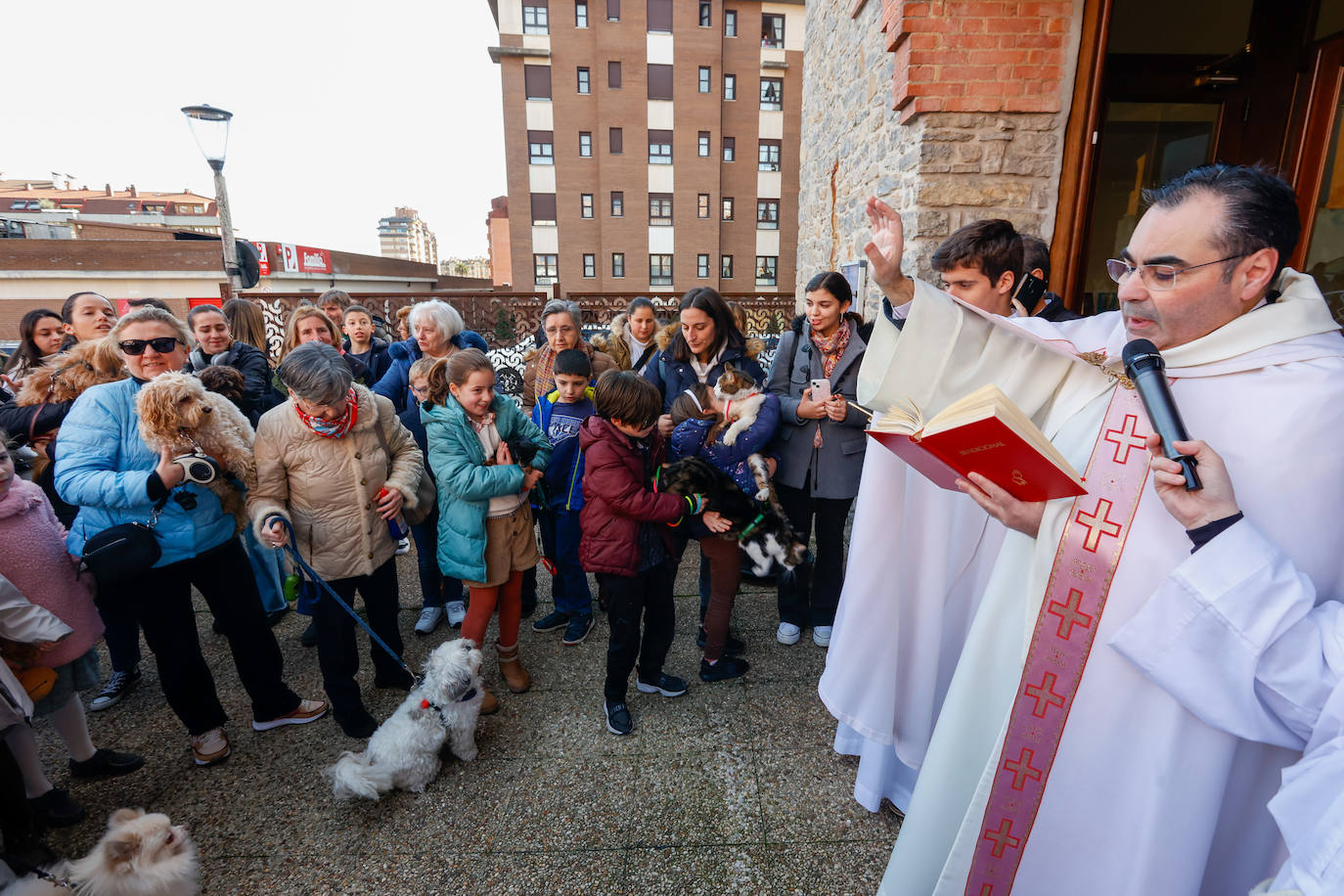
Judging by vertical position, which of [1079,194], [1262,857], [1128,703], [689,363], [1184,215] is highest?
[1079,194]

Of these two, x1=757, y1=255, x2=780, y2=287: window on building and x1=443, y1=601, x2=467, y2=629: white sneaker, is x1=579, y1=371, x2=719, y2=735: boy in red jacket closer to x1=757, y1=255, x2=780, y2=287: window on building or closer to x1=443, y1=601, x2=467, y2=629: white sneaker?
x1=443, y1=601, x2=467, y2=629: white sneaker

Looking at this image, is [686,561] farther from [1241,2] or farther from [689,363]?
[1241,2]

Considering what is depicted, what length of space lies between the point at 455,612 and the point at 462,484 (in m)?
1.50

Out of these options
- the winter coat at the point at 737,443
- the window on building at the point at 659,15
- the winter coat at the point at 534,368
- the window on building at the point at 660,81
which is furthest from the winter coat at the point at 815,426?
the window on building at the point at 659,15

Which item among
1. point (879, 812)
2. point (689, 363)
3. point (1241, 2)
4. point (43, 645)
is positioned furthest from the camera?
point (1241, 2)

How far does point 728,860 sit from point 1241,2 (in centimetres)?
734

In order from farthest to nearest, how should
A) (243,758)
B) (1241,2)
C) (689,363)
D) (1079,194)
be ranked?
(1241,2)
(1079,194)
(689,363)
(243,758)

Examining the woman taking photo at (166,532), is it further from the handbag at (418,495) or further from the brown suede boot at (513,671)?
the brown suede boot at (513,671)

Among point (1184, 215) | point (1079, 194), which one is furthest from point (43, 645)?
point (1079, 194)

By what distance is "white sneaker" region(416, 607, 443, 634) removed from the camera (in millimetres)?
4016

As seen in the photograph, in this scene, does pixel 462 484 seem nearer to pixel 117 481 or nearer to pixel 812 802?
pixel 117 481

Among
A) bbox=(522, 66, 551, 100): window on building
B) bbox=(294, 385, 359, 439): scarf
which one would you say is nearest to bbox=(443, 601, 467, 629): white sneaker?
bbox=(294, 385, 359, 439): scarf

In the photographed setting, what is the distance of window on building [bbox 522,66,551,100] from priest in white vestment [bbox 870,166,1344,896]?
111ft

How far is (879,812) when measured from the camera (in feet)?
8.39
